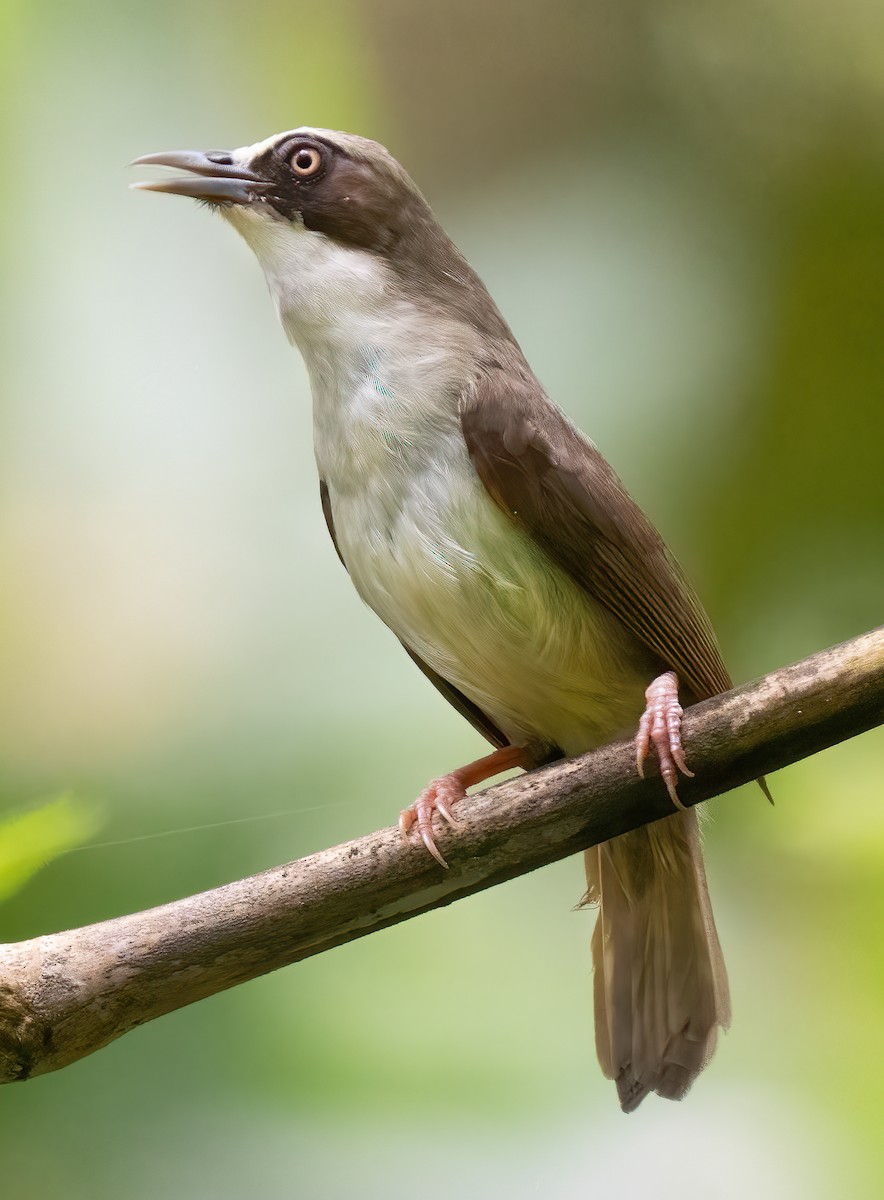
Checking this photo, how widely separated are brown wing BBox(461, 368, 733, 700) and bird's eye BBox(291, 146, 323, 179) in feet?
1.42

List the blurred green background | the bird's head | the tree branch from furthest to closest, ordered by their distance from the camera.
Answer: the blurred green background → the bird's head → the tree branch

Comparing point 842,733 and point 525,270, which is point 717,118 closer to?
point 525,270

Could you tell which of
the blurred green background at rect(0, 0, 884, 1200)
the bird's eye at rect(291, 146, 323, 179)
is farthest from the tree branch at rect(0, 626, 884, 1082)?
the bird's eye at rect(291, 146, 323, 179)

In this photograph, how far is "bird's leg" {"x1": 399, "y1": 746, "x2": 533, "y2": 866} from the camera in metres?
1.56

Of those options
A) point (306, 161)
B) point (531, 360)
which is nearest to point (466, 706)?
point (531, 360)

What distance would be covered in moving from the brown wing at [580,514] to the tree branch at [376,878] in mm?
303

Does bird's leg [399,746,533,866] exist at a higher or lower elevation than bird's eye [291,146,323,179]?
lower

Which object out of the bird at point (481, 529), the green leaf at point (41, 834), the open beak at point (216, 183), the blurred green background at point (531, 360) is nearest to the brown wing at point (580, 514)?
the bird at point (481, 529)

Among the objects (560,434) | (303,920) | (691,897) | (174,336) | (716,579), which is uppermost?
(174,336)

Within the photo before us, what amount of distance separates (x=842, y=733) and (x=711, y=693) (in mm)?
394

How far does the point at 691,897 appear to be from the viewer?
194cm

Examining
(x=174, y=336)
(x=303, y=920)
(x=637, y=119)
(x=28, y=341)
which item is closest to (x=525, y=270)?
(x=637, y=119)

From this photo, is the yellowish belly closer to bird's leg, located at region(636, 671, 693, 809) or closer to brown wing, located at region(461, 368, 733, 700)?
brown wing, located at region(461, 368, 733, 700)

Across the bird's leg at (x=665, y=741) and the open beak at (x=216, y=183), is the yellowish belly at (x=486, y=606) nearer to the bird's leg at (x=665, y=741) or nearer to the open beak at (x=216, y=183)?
the bird's leg at (x=665, y=741)
